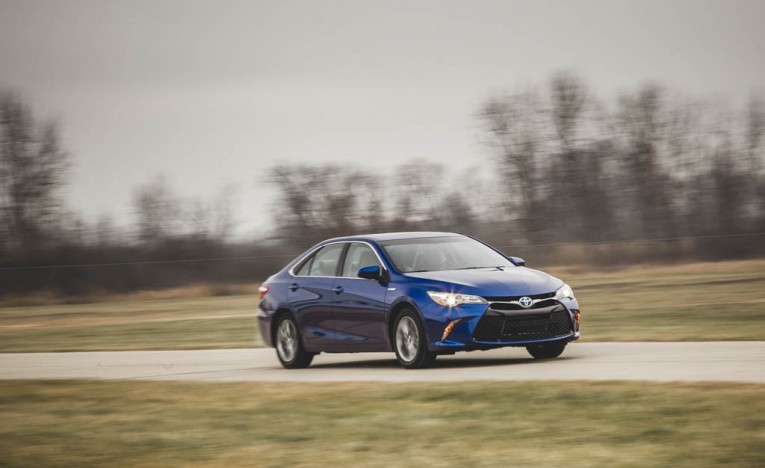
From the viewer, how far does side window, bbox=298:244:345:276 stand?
1562 cm

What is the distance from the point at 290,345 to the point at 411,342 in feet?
8.23

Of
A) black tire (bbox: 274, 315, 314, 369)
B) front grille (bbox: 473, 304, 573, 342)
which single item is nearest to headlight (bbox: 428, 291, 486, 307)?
front grille (bbox: 473, 304, 573, 342)

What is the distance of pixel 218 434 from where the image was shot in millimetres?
9477

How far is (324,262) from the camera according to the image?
15.8 meters

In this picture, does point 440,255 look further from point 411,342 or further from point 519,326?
point 519,326

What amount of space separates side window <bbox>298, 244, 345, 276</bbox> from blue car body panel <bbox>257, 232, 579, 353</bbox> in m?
0.10

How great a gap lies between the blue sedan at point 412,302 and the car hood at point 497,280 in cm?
1

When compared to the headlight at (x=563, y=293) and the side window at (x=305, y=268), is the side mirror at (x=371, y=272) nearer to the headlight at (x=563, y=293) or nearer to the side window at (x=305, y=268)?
the side window at (x=305, y=268)

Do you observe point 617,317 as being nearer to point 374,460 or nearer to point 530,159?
A: point 374,460

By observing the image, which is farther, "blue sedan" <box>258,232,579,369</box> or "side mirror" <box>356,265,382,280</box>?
"side mirror" <box>356,265,382,280</box>

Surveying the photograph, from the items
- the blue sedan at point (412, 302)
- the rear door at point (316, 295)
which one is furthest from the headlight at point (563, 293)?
the rear door at point (316, 295)

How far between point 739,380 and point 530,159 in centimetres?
5170

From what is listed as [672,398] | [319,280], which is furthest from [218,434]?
[319,280]

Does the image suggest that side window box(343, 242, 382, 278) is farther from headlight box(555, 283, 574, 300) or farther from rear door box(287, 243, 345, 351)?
headlight box(555, 283, 574, 300)
